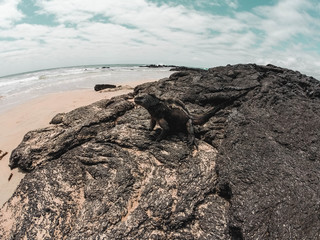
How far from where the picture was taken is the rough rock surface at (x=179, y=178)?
129 inches

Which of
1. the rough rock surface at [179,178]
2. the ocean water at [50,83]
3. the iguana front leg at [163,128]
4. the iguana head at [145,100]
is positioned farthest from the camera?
the ocean water at [50,83]

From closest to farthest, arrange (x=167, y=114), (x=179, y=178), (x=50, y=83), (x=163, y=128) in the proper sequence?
1. (x=179, y=178)
2. (x=163, y=128)
3. (x=167, y=114)
4. (x=50, y=83)

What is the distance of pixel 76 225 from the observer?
3504 millimetres

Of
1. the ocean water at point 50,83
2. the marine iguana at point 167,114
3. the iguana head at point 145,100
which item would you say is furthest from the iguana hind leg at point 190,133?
the ocean water at point 50,83

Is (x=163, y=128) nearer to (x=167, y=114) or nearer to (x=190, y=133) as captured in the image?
(x=167, y=114)

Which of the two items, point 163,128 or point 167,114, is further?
point 167,114

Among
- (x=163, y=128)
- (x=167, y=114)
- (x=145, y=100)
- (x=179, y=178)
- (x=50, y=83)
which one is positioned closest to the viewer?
(x=179, y=178)

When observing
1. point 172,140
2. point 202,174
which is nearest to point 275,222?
point 202,174

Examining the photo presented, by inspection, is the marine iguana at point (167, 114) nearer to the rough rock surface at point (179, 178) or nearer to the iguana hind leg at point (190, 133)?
the iguana hind leg at point (190, 133)

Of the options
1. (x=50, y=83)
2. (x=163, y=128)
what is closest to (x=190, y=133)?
(x=163, y=128)

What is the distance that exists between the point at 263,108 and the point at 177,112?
2185mm

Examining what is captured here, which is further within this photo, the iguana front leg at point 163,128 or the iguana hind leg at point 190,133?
the iguana front leg at point 163,128

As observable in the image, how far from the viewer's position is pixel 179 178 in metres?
4.02

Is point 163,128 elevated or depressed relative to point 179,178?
elevated
